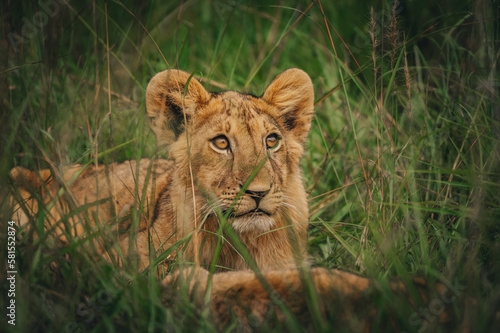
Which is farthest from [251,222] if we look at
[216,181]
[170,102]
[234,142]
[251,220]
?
[170,102]

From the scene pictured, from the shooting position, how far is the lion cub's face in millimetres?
2871

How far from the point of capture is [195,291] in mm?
1954

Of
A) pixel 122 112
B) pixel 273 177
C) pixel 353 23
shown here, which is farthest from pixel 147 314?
pixel 353 23

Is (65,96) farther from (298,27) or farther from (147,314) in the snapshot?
(298,27)

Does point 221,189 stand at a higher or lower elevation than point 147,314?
higher

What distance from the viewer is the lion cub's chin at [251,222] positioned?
2.86 meters

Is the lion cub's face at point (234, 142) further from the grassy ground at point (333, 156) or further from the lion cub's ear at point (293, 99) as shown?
the grassy ground at point (333, 156)

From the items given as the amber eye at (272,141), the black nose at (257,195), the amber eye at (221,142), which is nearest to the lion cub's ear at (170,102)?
the amber eye at (221,142)

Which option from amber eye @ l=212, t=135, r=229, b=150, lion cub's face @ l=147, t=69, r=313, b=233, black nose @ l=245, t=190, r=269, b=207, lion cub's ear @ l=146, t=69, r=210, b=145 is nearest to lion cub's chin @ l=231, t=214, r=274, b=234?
lion cub's face @ l=147, t=69, r=313, b=233

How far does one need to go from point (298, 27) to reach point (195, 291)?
17.7 feet

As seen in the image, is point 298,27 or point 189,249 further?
point 298,27

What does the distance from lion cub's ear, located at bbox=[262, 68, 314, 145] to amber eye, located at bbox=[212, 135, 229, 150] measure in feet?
1.80

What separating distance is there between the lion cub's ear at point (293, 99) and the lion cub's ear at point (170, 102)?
21.3 inches

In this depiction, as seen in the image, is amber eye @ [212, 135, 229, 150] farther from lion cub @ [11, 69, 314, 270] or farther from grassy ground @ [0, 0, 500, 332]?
grassy ground @ [0, 0, 500, 332]
